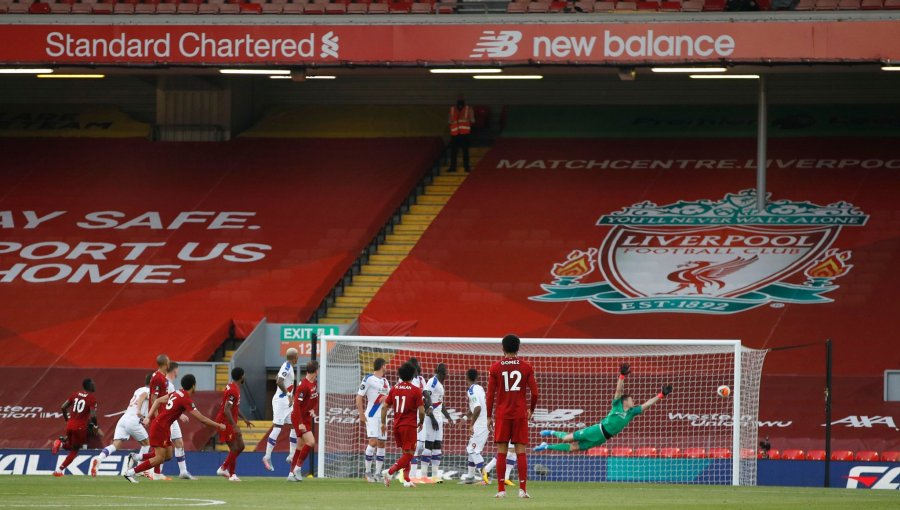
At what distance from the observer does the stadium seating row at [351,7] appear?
105 ft

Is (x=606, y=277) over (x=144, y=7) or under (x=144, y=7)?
under

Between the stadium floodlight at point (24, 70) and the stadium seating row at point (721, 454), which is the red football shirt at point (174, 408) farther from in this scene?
the stadium floodlight at point (24, 70)

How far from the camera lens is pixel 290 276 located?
3281 cm

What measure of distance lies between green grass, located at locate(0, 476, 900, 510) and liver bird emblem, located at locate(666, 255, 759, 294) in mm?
10420

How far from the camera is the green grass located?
1512 centimetres

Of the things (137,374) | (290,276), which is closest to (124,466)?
(137,374)

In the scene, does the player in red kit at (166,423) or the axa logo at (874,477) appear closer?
the player in red kit at (166,423)

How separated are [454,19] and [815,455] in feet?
42.1

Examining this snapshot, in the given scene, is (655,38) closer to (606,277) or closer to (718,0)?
(718,0)

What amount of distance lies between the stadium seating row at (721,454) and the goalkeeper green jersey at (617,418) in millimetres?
1814

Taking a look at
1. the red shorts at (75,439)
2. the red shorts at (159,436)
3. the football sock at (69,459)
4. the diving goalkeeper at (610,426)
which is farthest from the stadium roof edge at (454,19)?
the red shorts at (159,436)

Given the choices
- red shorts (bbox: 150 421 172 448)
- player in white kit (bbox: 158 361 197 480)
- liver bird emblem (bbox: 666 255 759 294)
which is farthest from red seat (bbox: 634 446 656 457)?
red shorts (bbox: 150 421 172 448)

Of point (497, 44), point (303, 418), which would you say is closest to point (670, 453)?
point (303, 418)

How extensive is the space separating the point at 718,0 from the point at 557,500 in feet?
59.3
